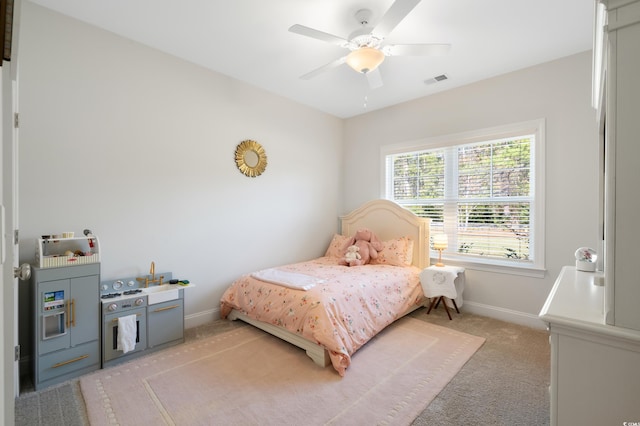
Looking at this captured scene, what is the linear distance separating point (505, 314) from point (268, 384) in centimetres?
264

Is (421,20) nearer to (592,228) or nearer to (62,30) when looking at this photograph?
(592,228)

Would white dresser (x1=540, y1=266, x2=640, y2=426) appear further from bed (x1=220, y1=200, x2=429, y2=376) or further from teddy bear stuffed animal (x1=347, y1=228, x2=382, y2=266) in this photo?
teddy bear stuffed animal (x1=347, y1=228, x2=382, y2=266)

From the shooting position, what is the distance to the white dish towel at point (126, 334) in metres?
2.32

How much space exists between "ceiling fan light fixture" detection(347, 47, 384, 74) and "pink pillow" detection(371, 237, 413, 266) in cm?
218

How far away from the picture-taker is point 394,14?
1.82 m

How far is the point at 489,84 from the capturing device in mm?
3389


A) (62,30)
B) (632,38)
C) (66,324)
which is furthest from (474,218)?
(62,30)

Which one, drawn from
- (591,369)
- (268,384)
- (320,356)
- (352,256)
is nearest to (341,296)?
(320,356)

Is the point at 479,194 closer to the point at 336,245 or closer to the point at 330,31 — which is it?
the point at 336,245

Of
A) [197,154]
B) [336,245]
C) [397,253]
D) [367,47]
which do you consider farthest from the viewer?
[336,245]

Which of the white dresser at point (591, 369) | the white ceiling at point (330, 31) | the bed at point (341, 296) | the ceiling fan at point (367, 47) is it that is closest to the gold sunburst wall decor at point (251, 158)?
A: the white ceiling at point (330, 31)

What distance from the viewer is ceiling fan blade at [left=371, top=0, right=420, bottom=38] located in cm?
172

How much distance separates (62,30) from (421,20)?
2.76 meters

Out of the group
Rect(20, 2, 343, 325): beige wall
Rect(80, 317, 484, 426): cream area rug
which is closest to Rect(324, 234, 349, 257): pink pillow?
Rect(20, 2, 343, 325): beige wall
